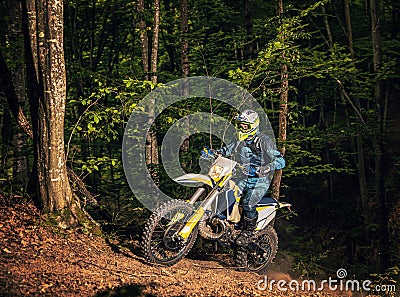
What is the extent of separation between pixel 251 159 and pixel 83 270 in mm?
3101

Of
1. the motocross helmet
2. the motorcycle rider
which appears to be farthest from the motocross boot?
the motocross helmet

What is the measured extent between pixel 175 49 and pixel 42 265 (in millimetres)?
12040

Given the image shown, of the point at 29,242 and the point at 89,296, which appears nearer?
the point at 89,296

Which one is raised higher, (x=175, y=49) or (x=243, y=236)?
(x=175, y=49)

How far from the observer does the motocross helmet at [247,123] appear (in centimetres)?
711

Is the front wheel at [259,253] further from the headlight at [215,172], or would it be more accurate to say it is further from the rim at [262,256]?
the headlight at [215,172]

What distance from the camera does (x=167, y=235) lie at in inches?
259

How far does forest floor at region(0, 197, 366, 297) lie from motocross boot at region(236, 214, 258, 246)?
0.51m

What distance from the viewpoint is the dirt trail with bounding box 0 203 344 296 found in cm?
538

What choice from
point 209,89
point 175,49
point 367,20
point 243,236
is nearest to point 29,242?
point 243,236

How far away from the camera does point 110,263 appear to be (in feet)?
20.7

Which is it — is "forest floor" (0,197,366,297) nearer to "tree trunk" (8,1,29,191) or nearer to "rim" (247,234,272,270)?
"rim" (247,234,272,270)

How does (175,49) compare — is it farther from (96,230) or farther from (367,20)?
(96,230)

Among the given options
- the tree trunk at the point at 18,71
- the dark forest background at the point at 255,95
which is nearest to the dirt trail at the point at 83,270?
the dark forest background at the point at 255,95
